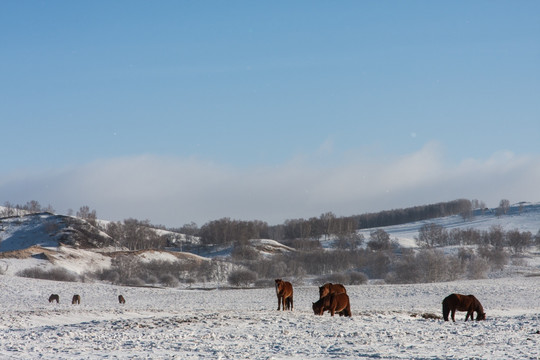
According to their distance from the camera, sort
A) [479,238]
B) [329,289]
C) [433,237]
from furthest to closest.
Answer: [433,237], [479,238], [329,289]

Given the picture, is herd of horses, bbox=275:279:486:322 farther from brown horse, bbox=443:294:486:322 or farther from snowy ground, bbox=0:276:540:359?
snowy ground, bbox=0:276:540:359

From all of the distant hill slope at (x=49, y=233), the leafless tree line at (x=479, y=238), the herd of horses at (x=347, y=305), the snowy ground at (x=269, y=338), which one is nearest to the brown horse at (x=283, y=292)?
the herd of horses at (x=347, y=305)

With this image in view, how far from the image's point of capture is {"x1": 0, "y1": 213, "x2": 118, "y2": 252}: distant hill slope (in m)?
138

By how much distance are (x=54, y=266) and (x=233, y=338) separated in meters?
76.3

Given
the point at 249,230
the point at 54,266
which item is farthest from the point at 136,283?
the point at 249,230

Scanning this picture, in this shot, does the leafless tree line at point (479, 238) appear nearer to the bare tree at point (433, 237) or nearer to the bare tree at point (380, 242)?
the bare tree at point (433, 237)

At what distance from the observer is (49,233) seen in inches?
5650

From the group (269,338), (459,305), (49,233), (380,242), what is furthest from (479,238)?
(269,338)

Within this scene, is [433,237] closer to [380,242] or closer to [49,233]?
[380,242]

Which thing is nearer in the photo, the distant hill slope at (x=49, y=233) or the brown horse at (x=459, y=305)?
the brown horse at (x=459, y=305)

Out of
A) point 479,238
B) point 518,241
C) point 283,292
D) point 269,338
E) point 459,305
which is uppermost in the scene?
point 479,238

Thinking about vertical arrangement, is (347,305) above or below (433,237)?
below

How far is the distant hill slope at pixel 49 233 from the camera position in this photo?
138 m

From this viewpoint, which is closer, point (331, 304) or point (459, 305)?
point (331, 304)
